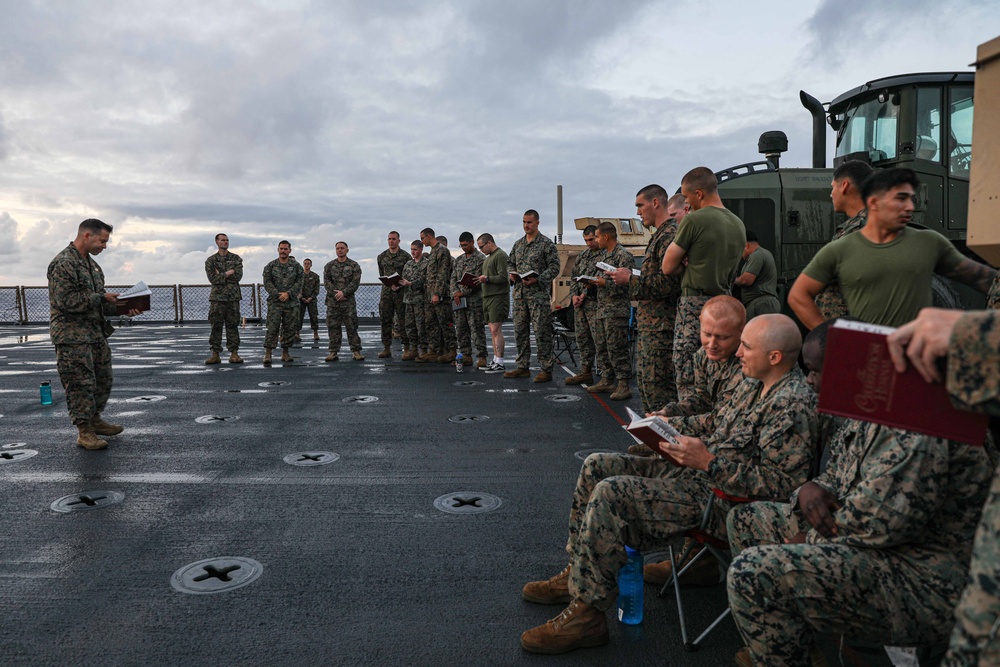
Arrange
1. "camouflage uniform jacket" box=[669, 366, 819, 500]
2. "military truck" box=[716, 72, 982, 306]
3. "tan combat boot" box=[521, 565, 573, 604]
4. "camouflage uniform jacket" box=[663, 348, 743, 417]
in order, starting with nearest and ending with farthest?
"camouflage uniform jacket" box=[669, 366, 819, 500]
"tan combat boot" box=[521, 565, 573, 604]
"camouflage uniform jacket" box=[663, 348, 743, 417]
"military truck" box=[716, 72, 982, 306]

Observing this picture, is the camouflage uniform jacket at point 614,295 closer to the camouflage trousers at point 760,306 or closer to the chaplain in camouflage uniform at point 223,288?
the camouflage trousers at point 760,306

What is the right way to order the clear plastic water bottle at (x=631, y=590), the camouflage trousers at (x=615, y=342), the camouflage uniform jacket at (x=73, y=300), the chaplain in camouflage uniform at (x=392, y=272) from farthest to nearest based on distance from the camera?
the chaplain in camouflage uniform at (x=392, y=272)
the camouflage trousers at (x=615, y=342)
the camouflage uniform jacket at (x=73, y=300)
the clear plastic water bottle at (x=631, y=590)

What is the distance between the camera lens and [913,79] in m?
7.44

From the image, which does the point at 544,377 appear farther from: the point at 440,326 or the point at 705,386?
the point at 705,386

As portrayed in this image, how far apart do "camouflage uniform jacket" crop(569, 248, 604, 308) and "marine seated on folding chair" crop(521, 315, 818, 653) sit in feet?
17.8

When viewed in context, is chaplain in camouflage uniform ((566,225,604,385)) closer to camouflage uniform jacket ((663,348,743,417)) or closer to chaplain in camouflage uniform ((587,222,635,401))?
chaplain in camouflage uniform ((587,222,635,401))

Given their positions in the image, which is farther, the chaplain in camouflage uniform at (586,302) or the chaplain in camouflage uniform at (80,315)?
the chaplain in camouflage uniform at (586,302)


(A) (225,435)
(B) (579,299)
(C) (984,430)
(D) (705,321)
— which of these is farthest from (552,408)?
(C) (984,430)

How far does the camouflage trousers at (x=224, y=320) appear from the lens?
11.7 m

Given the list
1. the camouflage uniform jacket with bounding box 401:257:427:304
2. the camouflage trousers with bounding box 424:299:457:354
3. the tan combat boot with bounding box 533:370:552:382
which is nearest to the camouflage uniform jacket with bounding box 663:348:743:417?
the tan combat boot with bounding box 533:370:552:382

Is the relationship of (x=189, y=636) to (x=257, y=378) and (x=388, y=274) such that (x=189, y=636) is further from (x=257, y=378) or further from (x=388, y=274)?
(x=388, y=274)

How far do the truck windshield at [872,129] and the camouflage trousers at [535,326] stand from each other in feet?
14.5

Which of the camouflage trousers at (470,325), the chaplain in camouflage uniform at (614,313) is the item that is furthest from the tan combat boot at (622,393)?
the camouflage trousers at (470,325)

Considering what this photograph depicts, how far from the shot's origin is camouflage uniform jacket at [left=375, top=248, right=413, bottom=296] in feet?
40.7
